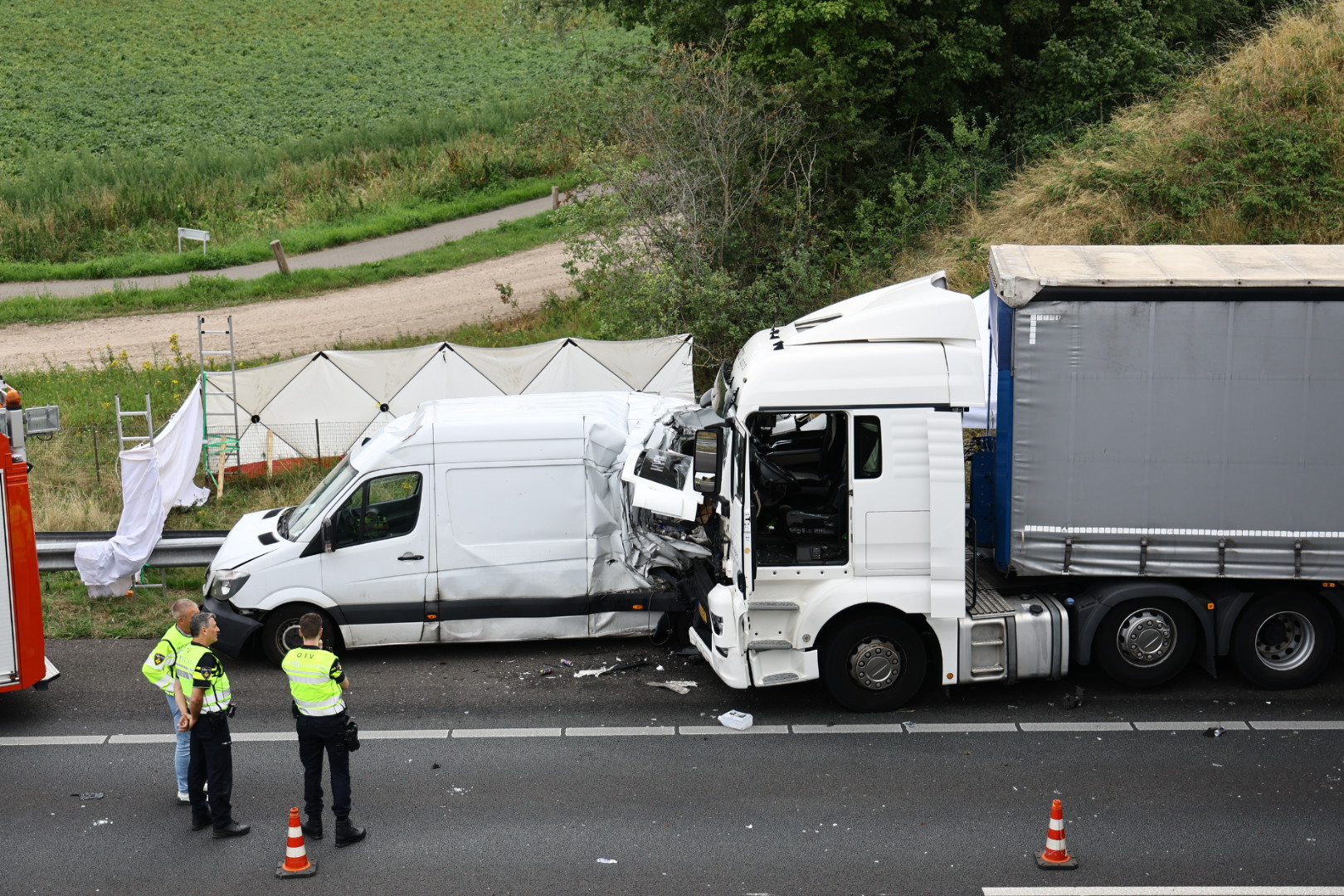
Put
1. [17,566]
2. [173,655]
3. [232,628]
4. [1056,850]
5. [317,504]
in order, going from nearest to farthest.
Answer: [1056,850] → [173,655] → [17,566] → [232,628] → [317,504]

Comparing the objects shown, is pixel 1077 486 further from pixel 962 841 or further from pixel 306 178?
pixel 306 178

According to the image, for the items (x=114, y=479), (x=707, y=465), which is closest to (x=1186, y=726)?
(x=707, y=465)

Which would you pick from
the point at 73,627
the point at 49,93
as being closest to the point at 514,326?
the point at 73,627

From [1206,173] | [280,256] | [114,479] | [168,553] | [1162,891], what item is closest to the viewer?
[1162,891]

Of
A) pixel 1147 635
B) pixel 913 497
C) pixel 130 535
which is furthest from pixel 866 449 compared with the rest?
pixel 130 535

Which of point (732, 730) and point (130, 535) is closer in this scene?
point (732, 730)

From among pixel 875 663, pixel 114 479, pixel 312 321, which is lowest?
pixel 875 663

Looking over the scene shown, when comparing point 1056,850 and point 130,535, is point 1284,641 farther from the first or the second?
point 130,535

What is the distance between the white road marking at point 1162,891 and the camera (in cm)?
703

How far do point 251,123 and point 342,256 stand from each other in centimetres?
1666

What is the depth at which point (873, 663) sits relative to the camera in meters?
9.48

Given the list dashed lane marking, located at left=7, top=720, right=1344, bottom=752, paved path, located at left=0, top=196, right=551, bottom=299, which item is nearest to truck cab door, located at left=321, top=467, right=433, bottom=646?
dashed lane marking, located at left=7, top=720, right=1344, bottom=752

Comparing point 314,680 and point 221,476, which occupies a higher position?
point 221,476

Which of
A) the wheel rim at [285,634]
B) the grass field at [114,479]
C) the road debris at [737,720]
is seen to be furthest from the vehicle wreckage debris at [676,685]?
the grass field at [114,479]
